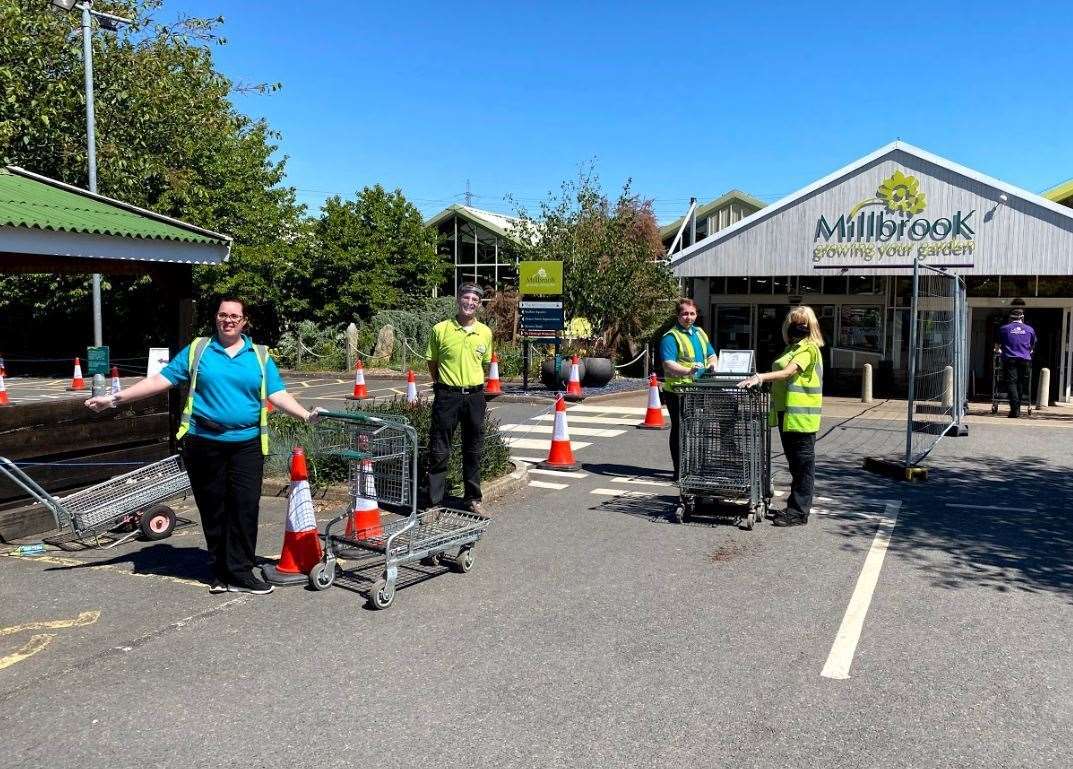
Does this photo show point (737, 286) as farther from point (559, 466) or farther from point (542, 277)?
point (559, 466)

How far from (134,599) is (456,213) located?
32.1 meters

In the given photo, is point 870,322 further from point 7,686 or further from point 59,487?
point 7,686

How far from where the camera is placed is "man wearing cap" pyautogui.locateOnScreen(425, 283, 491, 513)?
7.54m

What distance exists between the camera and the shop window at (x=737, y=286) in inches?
896

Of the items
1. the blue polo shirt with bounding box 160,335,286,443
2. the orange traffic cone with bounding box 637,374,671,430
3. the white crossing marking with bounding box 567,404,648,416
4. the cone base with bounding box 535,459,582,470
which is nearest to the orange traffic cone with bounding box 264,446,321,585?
the blue polo shirt with bounding box 160,335,286,443

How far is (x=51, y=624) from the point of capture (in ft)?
17.0

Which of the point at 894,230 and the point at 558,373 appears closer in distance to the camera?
the point at 894,230

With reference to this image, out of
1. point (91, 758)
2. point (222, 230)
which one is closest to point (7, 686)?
point (91, 758)

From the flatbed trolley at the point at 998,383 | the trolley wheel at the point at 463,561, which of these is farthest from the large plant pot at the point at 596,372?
the trolley wheel at the point at 463,561

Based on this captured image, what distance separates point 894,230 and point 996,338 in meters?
4.01

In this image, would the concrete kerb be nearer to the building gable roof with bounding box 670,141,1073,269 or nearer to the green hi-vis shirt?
the green hi-vis shirt

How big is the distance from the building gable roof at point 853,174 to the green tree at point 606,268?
69.2 inches

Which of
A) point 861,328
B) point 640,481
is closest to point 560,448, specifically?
point 640,481

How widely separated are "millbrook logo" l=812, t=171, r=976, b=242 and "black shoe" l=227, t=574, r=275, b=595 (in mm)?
16484
